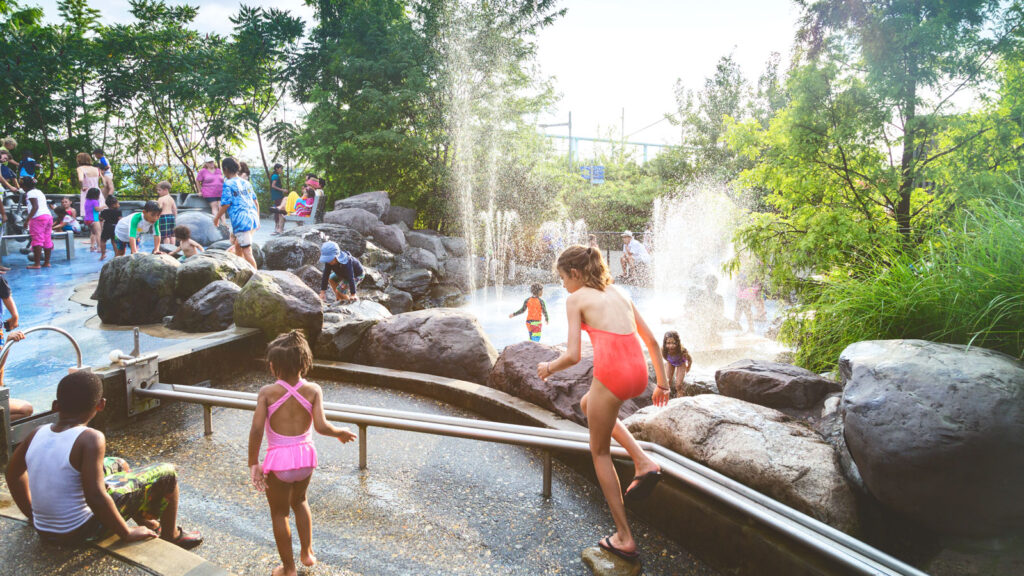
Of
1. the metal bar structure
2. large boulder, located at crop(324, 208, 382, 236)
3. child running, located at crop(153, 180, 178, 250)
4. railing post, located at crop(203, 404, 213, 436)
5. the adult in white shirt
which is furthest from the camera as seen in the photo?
large boulder, located at crop(324, 208, 382, 236)

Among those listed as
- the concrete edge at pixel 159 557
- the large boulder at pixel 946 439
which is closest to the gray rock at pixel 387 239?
the concrete edge at pixel 159 557

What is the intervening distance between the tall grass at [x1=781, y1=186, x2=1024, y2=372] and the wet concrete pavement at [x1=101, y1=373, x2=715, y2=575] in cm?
219

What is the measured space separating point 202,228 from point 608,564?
46.8ft

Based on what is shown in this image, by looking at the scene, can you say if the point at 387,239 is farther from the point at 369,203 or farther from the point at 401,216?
the point at 401,216

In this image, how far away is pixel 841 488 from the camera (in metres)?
2.91

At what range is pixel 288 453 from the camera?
2686 mm

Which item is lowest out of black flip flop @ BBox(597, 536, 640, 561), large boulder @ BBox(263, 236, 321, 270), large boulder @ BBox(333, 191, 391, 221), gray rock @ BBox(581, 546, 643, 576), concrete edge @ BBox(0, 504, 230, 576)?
gray rock @ BBox(581, 546, 643, 576)

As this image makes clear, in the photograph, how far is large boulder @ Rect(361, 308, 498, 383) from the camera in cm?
611

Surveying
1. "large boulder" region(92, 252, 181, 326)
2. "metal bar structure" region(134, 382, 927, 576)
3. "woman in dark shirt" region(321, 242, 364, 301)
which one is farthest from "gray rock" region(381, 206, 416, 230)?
"metal bar structure" region(134, 382, 927, 576)

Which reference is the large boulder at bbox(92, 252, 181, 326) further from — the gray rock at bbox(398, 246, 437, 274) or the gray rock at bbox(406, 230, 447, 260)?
the gray rock at bbox(406, 230, 447, 260)

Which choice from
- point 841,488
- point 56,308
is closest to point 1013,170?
point 841,488

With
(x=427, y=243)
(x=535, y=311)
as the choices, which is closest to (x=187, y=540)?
(x=535, y=311)

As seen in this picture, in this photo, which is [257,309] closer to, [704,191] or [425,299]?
[425,299]

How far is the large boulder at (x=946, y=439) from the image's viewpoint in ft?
8.12
